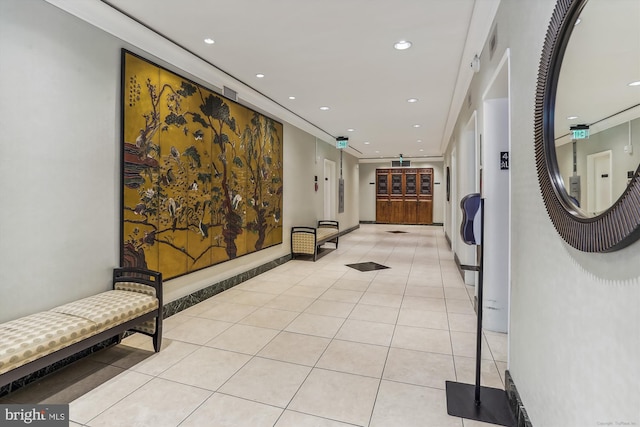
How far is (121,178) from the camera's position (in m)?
3.41

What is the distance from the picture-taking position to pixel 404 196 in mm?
16297

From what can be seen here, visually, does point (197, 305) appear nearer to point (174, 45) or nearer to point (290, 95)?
point (174, 45)

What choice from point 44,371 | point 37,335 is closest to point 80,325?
point 37,335

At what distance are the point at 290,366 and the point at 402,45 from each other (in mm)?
3653

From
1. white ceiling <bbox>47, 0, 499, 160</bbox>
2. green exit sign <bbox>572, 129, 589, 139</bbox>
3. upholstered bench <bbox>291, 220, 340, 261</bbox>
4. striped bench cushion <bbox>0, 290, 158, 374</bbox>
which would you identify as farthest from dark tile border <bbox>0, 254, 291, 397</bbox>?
green exit sign <bbox>572, 129, 589, 139</bbox>

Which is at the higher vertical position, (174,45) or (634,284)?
(174,45)

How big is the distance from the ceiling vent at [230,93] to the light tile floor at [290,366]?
3.04 meters

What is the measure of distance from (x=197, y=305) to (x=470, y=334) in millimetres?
3424

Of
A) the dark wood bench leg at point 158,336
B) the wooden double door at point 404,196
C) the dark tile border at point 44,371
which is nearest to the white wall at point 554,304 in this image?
the dark wood bench leg at point 158,336

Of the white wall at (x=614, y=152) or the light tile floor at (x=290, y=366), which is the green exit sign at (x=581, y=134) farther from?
the light tile floor at (x=290, y=366)

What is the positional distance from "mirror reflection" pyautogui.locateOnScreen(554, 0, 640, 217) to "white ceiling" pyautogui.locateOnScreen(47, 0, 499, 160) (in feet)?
6.87

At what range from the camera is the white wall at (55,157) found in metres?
2.54

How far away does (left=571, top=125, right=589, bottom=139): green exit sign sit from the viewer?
125 centimetres

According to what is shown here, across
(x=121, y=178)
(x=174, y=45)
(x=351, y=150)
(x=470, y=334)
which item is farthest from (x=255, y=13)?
(x=351, y=150)
